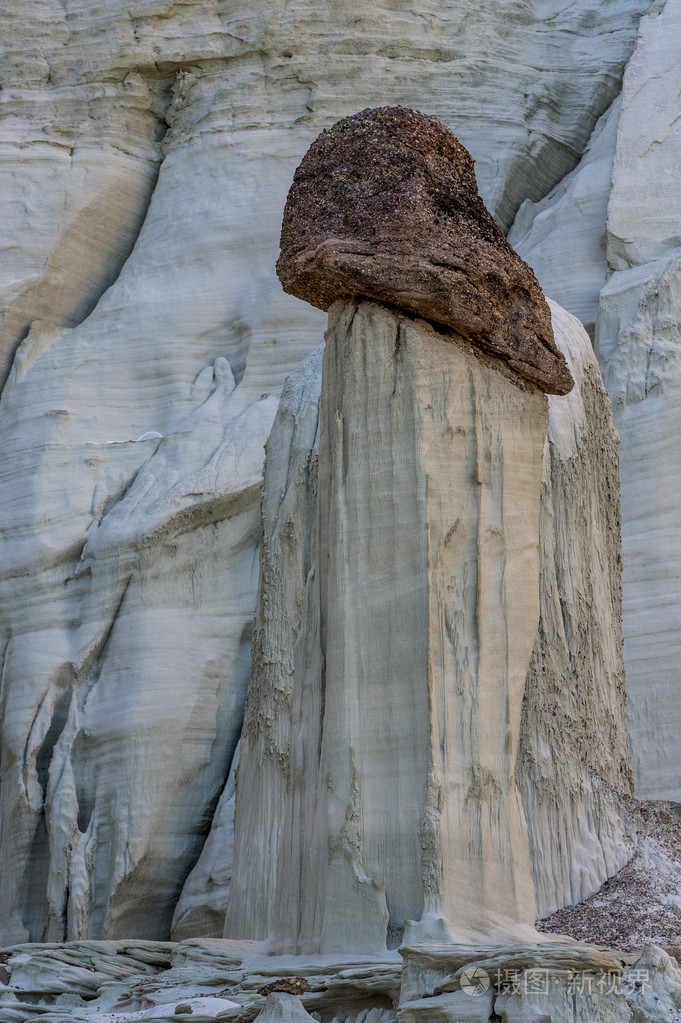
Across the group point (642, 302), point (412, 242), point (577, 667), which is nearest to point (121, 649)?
point (577, 667)

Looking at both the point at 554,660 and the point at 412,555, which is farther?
the point at 554,660

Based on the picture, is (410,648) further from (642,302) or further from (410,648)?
(642,302)

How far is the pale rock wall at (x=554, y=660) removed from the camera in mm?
10266

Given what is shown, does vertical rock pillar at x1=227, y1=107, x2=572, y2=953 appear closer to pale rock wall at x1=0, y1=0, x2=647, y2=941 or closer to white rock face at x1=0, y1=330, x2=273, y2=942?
white rock face at x1=0, y1=330, x2=273, y2=942

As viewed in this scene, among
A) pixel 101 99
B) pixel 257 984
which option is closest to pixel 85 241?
pixel 101 99

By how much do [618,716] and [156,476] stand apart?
240 inches

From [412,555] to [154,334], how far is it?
31.5 ft

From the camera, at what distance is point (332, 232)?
29.6 ft

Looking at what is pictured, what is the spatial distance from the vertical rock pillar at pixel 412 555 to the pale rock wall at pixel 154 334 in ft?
20.9

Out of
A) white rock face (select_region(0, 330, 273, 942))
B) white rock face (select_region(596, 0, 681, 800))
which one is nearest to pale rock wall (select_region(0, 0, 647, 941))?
white rock face (select_region(0, 330, 273, 942))

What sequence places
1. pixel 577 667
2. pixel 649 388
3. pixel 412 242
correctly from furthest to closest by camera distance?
pixel 649 388 → pixel 577 667 → pixel 412 242

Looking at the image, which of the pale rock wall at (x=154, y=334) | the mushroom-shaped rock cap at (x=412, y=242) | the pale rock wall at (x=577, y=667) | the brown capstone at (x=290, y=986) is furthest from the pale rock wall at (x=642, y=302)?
the brown capstone at (x=290, y=986)

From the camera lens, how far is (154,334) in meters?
17.5

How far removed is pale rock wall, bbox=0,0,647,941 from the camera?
49.1ft
